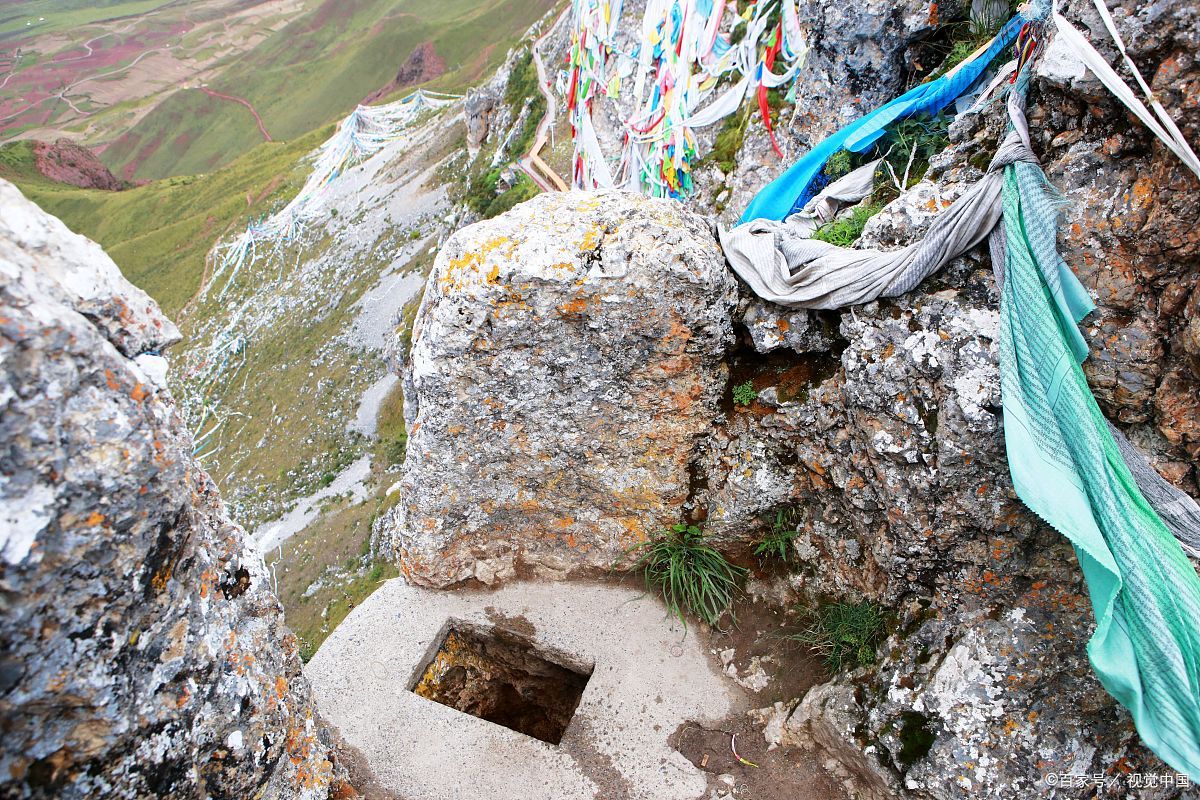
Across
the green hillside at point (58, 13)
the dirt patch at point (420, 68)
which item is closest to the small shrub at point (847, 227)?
the dirt patch at point (420, 68)

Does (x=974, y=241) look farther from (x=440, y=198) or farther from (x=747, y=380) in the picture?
(x=440, y=198)

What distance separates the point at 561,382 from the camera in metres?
7.01

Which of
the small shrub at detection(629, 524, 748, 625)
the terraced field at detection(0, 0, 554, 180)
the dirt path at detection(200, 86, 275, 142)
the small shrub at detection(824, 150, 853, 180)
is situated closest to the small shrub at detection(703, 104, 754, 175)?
the small shrub at detection(824, 150, 853, 180)

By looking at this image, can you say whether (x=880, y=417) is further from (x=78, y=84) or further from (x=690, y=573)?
(x=78, y=84)

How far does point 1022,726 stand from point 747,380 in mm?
3895

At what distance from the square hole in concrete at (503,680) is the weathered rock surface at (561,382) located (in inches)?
33.2

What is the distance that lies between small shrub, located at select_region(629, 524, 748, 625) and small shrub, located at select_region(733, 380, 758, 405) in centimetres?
172

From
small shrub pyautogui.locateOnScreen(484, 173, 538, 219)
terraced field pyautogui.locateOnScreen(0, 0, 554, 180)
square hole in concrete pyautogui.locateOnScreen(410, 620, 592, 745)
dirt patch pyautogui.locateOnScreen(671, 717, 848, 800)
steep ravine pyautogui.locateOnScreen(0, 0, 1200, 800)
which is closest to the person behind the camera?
steep ravine pyautogui.locateOnScreen(0, 0, 1200, 800)

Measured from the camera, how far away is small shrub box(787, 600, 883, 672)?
6.22m

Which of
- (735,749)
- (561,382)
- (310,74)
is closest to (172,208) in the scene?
(310,74)

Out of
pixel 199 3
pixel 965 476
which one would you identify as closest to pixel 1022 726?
pixel 965 476

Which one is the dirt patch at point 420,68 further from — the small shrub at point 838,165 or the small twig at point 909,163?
the small twig at point 909,163

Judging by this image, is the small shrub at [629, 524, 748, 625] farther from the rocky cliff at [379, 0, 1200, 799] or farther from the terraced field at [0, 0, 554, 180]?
the terraced field at [0, 0, 554, 180]

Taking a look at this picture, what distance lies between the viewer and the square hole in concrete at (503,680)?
795 centimetres
